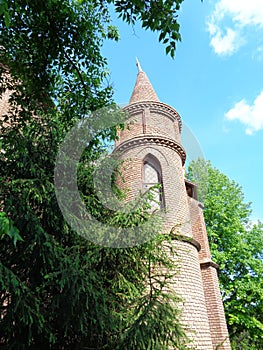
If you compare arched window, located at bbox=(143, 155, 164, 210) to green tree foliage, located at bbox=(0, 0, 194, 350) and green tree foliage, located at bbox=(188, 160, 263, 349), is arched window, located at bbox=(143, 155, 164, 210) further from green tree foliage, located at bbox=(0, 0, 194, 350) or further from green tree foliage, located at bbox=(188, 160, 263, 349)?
green tree foliage, located at bbox=(188, 160, 263, 349)

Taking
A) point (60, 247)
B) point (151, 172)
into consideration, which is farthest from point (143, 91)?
point (60, 247)

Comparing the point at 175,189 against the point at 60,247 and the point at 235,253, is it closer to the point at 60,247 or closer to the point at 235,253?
the point at 60,247

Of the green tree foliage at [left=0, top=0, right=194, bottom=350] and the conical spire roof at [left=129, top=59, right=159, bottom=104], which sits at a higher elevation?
the conical spire roof at [left=129, top=59, right=159, bottom=104]

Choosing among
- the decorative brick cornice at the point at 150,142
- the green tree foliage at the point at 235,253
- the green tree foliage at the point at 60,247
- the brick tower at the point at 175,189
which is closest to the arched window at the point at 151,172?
the brick tower at the point at 175,189

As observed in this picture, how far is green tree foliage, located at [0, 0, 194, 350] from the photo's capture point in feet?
16.6

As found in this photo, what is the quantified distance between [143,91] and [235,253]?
10955mm

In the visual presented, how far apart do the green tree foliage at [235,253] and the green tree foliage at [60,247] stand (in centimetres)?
1173

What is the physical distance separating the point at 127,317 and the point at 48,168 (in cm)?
357

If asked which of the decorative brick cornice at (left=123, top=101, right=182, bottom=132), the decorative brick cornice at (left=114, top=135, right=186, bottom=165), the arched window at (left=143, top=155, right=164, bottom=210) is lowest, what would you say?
the arched window at (left=143, top=155, right=164, bottom=210)

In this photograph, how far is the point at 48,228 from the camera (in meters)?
6.45

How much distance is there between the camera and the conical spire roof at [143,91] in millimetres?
13586

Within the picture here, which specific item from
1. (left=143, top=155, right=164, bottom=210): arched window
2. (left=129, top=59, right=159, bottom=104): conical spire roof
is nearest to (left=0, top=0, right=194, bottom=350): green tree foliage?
(left=143, top=155, right=164, bottom=210): arched window

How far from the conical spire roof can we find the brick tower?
0.05m

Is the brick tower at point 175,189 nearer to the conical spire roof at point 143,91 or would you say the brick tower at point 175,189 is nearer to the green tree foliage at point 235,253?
the conical spire roof at point 143,91
